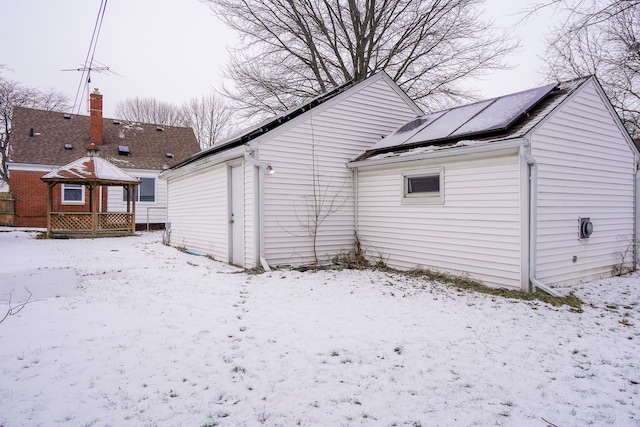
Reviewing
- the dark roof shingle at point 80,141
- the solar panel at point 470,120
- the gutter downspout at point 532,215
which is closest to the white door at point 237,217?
the solar panel at point 470,120

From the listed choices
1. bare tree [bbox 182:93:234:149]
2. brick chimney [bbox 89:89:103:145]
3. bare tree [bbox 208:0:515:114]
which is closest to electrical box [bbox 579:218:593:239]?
bare tree [bbox 208:0:515:114]

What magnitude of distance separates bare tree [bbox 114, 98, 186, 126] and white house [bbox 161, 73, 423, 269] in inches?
1429

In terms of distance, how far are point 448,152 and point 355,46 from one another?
42.8 feet

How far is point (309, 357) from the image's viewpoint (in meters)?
3.70

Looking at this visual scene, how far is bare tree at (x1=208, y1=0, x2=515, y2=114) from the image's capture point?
1666 centimetres

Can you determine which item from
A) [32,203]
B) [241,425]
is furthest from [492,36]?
[32,203]

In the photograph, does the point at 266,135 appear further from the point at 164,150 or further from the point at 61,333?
the point at 164,150

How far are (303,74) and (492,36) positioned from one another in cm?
885

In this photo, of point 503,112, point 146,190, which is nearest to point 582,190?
point 503,112

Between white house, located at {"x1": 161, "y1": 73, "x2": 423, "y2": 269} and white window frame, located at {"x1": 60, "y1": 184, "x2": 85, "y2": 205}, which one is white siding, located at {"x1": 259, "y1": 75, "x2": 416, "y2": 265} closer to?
white house, located at {"x1": 161, "y1": 73, "x2": 423, "y2": 269}

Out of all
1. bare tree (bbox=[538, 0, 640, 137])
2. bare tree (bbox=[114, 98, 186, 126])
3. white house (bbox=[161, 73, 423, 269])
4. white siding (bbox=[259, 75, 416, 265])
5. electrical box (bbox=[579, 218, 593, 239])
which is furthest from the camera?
bare tree (bbox=[114, 98, 186, 126])

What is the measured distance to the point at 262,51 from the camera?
17.7 metres

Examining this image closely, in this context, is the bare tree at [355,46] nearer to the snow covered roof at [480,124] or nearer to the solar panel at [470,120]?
the solar panel at [470,120]

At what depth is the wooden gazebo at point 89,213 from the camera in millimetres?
14875
